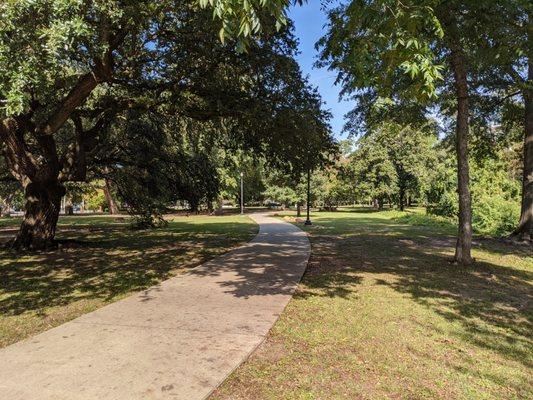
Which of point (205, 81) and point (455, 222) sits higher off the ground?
point (205, 81)

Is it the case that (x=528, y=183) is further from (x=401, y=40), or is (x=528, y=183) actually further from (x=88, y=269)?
(x=88, y=269)

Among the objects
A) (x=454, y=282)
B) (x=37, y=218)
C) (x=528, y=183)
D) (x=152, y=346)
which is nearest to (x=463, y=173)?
(x=454, y=282)

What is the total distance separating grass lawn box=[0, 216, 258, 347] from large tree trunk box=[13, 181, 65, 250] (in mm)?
A: 615

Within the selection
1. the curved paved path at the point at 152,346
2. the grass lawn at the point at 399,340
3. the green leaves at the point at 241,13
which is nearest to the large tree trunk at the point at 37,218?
the curved paved path at the point at 152,346

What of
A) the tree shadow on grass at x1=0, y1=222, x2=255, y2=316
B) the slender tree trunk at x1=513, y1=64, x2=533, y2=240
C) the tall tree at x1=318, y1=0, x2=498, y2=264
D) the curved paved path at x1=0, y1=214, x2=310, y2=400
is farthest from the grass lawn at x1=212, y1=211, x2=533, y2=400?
the slender tree trunk at x1=513, y1=64, x2=533, y2=240

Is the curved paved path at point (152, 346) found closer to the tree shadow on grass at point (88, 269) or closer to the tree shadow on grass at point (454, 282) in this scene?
the tree shadow on grass at point (88, 269)

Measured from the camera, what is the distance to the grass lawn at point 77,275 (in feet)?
19.5

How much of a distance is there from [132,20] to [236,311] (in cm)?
578

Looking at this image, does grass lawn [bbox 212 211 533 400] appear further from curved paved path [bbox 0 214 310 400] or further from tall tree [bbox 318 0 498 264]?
tall tree [bbox 318 0 498 264]

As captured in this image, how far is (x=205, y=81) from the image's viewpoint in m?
10.5

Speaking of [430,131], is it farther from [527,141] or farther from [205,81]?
[205,81]

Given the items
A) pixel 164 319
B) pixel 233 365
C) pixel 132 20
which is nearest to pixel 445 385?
pixel 233 365

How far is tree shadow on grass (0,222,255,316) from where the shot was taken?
7074mm

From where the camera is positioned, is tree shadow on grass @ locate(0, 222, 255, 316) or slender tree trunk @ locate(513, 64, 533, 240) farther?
slender tree trunk @ locate(513, 64, 533, 240)
